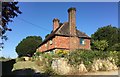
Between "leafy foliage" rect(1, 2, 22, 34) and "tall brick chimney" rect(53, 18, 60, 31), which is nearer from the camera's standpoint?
"leafy foliage" rect(1, 2, 22, 34)

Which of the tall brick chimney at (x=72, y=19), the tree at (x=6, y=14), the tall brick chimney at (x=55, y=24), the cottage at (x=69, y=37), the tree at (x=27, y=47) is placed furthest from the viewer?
the tree at (x=27, y=47)

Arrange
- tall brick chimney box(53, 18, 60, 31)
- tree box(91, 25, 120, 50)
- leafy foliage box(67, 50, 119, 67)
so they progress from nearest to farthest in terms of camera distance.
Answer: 1. leafy foliage box(67, 50, 119, 67)
2. tall brick chimney box(53, 18, 60, 31)
3. tree box(91, 25, 120, 50)

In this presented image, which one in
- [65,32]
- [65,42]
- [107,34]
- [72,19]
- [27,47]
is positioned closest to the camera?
[72,19]

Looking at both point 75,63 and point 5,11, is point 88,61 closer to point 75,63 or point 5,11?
point 75,63

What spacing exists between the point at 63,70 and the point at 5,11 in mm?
11968

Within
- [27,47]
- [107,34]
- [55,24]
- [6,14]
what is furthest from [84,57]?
[27,47]

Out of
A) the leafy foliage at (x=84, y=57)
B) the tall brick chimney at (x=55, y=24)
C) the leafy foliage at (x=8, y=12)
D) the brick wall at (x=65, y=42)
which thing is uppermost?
the tall brick chimney at (x=55, y=24)

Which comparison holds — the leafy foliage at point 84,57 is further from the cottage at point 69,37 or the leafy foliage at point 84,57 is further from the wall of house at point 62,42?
the wall of house at point 62,42

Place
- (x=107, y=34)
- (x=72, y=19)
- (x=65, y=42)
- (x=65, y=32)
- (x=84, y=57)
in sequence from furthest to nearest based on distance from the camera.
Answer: (x=107, y=34)
(x=65, y=32)
(x=65, y=42)
(x=72, y=19)
(x=84, y=57)

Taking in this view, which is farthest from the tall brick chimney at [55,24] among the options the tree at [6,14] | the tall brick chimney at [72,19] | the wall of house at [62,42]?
the tree at [6,14]

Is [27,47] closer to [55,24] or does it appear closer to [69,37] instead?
[55,24]

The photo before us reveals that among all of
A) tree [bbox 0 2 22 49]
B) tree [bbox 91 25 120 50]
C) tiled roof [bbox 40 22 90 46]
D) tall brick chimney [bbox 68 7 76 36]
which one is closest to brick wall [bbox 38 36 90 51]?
tiled roof [bbox 40 22 90 46]

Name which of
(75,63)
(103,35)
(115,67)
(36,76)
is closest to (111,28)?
(103,35)

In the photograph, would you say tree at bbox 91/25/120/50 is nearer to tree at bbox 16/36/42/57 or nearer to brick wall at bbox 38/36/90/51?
tree at bbox 16/36/42/57
